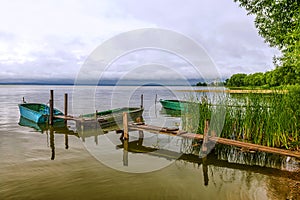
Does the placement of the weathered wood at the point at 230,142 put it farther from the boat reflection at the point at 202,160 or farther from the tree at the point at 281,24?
the tree at the point at 281,24

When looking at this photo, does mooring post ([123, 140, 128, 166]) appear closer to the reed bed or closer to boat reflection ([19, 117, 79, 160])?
boat reflection ([19, 117, 79, 160])

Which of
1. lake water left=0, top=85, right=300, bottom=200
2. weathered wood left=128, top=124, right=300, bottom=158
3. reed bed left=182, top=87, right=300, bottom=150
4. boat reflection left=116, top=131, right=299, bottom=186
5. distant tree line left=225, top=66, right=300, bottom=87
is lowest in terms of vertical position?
lake water left=0, top=85, right=300, bottom=200

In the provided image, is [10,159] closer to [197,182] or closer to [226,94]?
[197,182]

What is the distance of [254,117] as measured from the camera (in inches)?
335

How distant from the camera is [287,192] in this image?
565cm

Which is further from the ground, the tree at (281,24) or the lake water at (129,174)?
the tree at (281,24)

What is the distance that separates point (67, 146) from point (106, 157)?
2.46 metres

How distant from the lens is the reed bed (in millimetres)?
8109

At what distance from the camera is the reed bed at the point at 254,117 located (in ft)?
26.6

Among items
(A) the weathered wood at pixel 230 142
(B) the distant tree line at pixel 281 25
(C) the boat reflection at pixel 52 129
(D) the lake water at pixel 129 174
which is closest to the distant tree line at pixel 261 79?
(B) the distant tree line at pixel 281 25

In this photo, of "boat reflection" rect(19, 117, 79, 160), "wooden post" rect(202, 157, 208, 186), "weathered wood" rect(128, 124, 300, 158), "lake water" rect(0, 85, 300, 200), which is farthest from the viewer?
"boat reflection" rect(19, 117, 79, 160)

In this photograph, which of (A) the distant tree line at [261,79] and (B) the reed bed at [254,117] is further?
(A) the distant tree line at [261,79]

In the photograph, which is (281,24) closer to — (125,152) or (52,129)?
(125,152)

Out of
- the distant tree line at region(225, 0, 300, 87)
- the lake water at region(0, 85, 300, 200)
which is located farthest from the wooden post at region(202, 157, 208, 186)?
the distant tree line at region(225, 0, 300, 87)
